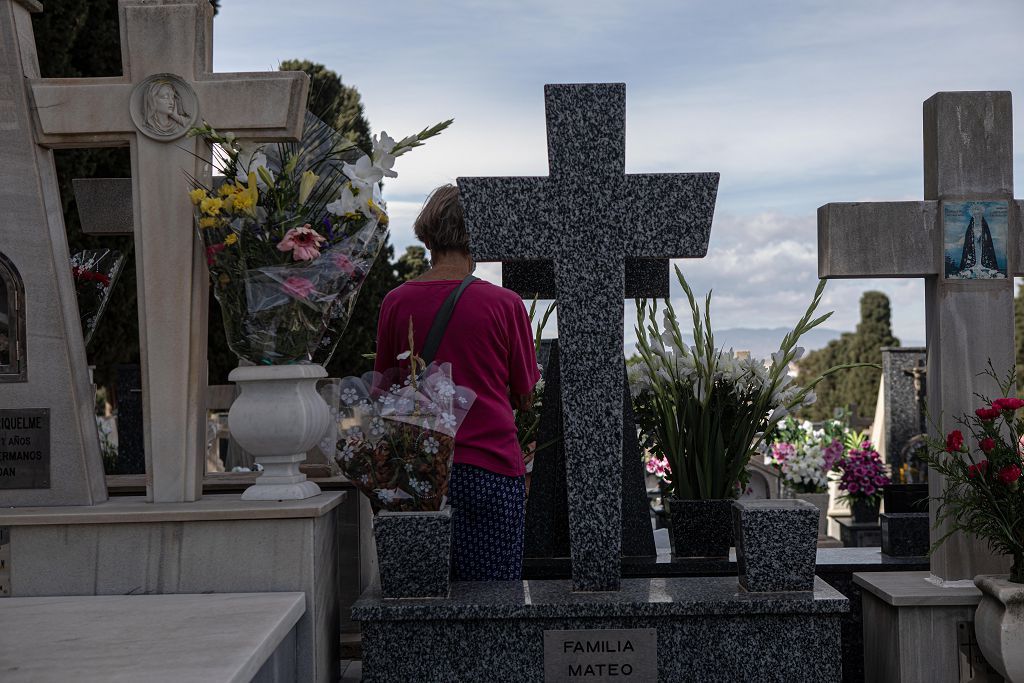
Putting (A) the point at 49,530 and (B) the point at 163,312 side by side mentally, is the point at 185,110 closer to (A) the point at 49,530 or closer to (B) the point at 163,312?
(B) the point at 163,312

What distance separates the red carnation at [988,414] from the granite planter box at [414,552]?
6.38ft

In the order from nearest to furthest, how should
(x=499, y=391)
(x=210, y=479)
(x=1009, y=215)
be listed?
1. (x=499, y=391)
2. (x=1009, y=215)
3. (x=210, y=479)

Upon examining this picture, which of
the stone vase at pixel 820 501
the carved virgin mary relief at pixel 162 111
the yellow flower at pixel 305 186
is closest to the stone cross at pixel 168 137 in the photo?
the carved virgin mary relief at pixel 162 111

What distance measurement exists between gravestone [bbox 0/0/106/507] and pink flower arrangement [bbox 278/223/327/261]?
908 mm

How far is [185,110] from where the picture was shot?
3734 millimetres

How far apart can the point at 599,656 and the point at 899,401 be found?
1148 cm

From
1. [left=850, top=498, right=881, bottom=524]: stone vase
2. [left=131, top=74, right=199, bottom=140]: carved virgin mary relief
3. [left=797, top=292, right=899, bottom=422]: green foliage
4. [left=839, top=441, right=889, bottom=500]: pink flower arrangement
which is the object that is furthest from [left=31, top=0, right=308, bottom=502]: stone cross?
[left=797, top=292, right=899, bottom=422]: green foliage

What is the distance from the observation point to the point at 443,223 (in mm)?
3514

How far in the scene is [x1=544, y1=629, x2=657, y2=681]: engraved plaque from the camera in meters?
3.18

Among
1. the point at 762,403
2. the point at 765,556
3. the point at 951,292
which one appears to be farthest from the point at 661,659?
the point at 951,292

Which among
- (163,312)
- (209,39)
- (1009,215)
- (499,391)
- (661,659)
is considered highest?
(209,39)

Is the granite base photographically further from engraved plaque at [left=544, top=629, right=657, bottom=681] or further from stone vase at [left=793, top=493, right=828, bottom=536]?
stone vase at [left=793, top=493, right=828, bottom=536]

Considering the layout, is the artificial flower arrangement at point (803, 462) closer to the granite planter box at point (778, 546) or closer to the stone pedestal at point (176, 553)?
the granite planter box at point (778, 546)

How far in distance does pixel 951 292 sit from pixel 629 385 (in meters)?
1.31
